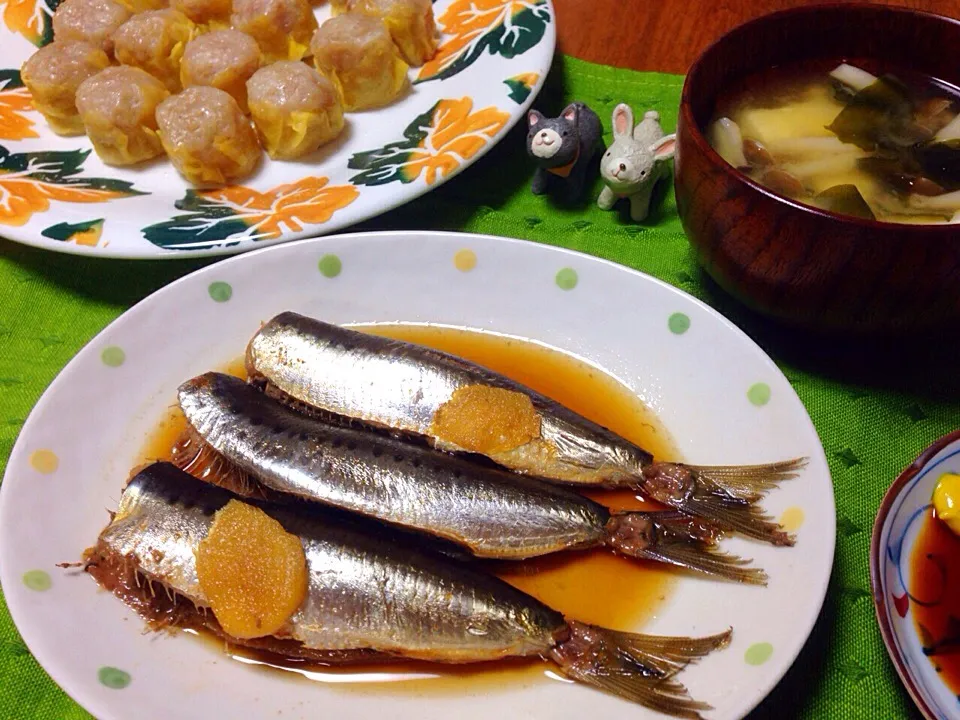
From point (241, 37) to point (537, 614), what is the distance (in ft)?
6.02

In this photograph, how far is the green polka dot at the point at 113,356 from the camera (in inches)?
61.6

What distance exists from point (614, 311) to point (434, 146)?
70 cm

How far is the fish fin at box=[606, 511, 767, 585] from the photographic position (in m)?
1.30

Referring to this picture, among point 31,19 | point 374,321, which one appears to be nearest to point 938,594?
point 374,321

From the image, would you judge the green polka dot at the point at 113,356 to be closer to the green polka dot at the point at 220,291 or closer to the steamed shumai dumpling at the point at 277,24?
the green polka dot at the point at 220,291

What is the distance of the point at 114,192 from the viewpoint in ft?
→ 6.48

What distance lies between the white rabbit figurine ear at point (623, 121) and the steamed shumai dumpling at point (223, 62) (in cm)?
105

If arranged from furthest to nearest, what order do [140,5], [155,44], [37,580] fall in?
[140,5], [155,44], [37,580]

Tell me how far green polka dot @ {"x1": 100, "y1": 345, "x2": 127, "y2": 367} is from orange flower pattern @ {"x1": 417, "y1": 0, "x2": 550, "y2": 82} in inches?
48.9

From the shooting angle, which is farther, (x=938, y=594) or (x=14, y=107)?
(x=14, y=107)

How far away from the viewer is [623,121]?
1926 mm

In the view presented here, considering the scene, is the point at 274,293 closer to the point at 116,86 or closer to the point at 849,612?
the point at 116,86

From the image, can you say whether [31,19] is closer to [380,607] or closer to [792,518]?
[380,607]

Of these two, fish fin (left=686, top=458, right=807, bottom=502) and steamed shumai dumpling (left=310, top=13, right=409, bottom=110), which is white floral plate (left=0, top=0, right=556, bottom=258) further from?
fish fin (left=686, top=458, right=807, bottom=502)
